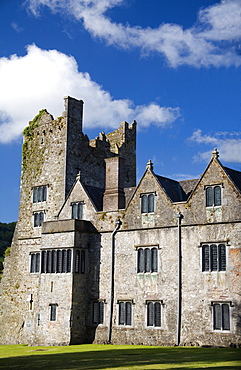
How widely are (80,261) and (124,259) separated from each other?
3.05 metres

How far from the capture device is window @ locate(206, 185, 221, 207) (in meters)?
29.3

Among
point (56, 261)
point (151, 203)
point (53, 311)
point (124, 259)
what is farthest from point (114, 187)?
point (53, 311)

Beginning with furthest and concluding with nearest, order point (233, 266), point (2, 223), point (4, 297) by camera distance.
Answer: point (2, 223) < point (4, 297) < point (233, 266)

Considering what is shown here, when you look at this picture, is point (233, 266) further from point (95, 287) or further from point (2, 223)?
point (2, 223)

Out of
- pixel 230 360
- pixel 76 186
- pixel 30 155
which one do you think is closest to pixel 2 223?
pixel 30 155

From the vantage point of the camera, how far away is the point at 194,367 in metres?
18.1

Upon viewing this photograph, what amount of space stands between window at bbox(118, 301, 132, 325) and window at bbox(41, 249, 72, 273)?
162 inches

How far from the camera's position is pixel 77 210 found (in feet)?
118

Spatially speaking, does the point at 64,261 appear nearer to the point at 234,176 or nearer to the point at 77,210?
the point at 77,210

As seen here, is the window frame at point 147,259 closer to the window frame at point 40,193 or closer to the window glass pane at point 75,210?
the window glass pane at point 75,210

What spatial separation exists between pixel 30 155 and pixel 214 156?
1848cm

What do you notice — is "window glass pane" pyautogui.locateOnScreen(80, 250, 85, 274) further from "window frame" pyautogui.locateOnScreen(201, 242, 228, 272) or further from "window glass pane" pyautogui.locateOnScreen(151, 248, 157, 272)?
"window frame" pyautogui.locateOnScreen(201, 242, 228, 272)

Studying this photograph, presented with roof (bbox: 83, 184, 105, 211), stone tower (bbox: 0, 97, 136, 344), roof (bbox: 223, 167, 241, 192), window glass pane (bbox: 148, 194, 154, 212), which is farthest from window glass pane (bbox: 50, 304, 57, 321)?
roof (bbox: 223, 167, 241, 192)

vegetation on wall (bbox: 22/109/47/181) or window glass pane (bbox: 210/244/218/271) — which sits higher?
vegetation on wall (bbox: 22/109/47/181)
